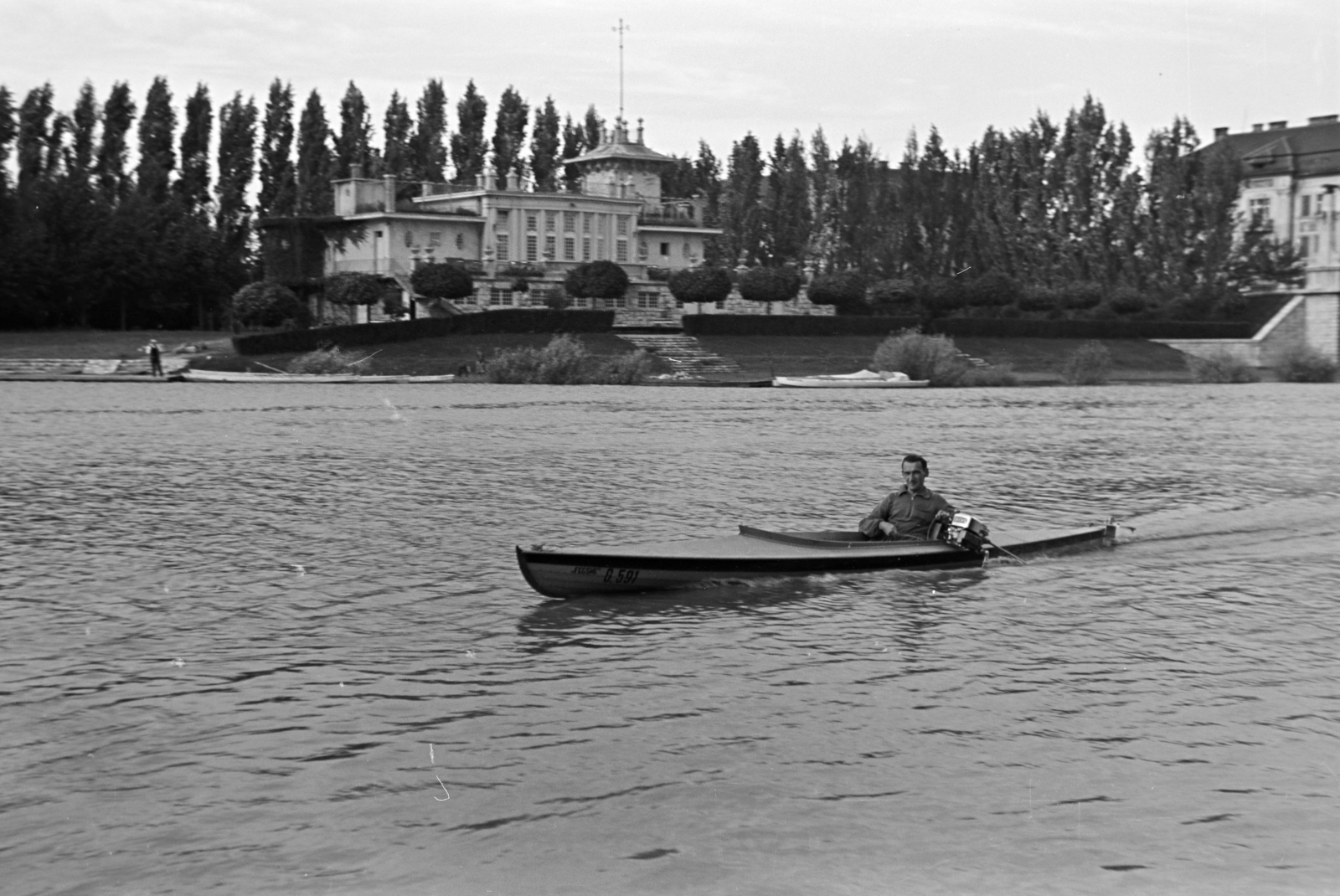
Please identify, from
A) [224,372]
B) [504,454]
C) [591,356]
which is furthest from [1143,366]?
[504,454]

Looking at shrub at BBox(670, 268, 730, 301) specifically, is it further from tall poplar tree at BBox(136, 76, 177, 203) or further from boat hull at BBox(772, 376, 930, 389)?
tall poplar tree at BBox(136, 76, 177, 203)

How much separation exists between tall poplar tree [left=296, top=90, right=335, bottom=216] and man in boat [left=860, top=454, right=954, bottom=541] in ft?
295

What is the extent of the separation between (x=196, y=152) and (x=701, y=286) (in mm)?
37346

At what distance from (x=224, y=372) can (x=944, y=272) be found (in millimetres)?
51894

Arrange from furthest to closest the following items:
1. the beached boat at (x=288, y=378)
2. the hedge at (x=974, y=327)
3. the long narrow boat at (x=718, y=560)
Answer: the hedge at (x=974, y=327)
the beached boat at (x=288, y=378)
the long narrow boat at (x=718, y=560)

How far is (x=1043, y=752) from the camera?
1411 cm

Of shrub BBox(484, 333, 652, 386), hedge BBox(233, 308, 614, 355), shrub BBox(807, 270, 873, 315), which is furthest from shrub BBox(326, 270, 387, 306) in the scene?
shrub BBox(807, 270, 873, 315)

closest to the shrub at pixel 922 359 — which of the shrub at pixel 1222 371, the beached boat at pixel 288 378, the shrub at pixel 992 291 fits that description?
the shrub at pixel 1222 371

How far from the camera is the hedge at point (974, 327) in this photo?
3593 inches

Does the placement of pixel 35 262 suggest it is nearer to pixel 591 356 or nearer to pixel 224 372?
pixel 224 372

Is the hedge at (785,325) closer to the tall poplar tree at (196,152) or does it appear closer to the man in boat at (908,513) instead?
the tall poplar tree at (196,152)

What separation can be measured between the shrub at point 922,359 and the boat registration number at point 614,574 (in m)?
60.4

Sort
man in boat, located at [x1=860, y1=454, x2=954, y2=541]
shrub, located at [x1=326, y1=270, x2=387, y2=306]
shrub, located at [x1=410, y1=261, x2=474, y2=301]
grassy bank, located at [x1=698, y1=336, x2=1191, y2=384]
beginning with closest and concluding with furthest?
man in boat, located at [x1=860, y1=454, x2=954, y2=541], grassy bank, located at [x1=698, y1=336, x2=1191, y2=384], shrub, located at [x1=326, y1=270, x2=387, y2=306], shrub, located at [x1=410, y1=261, x2=474, y2=301]

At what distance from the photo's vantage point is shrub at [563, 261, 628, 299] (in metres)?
96.1
